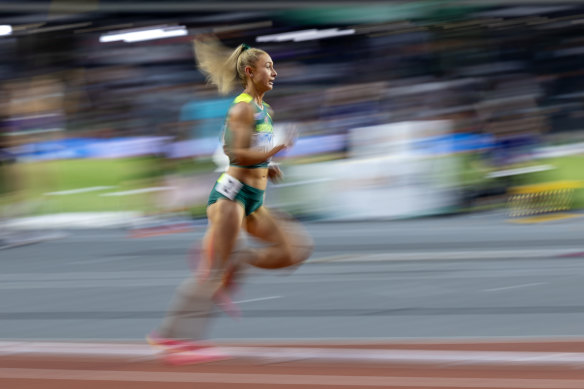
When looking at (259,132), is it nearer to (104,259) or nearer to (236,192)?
(236,192)

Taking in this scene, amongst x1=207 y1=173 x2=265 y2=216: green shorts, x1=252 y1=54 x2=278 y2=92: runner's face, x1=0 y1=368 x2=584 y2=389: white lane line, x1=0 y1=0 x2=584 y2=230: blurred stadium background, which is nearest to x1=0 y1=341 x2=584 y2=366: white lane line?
x1=0 y1=368 x2=584 y2=389: white lane line

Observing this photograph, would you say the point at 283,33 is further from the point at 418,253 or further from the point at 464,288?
the point at 464,288

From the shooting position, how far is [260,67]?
5906 millimetres

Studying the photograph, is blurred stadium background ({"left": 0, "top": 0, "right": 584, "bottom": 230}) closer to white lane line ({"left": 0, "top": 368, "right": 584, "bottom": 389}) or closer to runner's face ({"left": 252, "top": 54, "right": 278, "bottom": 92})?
runner's face ({"left": 252, "top": 54, "right": 278, "bottom": 92})

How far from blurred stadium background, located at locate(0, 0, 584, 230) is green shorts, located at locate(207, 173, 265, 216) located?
872 centimetres

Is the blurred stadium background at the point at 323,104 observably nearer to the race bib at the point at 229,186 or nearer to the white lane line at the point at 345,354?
the white lane line at the point at 345,354

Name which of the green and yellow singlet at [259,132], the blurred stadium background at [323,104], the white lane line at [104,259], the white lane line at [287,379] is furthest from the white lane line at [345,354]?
the blurred stadium background at [323,104]

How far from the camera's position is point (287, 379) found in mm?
5312

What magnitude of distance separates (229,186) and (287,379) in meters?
1.11

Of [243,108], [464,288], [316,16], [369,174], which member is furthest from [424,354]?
[316,16]

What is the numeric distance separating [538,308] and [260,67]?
284 centimetres

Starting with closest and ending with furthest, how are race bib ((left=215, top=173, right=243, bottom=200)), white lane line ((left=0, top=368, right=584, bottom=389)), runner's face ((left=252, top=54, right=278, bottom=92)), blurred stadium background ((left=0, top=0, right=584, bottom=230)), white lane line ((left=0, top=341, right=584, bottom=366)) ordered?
white lane line ((left=0, top=368, right=584, bottom=389))
white lane line ((left=0, top=341, right=584, bottom=366))
race bib ((left=215, top=173, right=243, bottom=200))
runner's face ((left=252, top=54, right=278, bottom=92))
blurred stadium background ((left=0, top=0, right=584, bottom=230))

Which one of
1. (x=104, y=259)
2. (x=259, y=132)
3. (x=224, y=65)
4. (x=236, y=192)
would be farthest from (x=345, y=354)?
(x=104, y=259)

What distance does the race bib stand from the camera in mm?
5797
